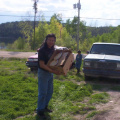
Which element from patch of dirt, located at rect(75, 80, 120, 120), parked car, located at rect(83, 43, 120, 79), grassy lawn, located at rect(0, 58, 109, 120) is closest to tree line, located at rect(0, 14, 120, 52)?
parked car, located at rect(83, 43, 120, 79)

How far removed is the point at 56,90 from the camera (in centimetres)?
632

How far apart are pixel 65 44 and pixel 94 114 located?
3871 cm

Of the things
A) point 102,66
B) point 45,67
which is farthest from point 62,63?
point 102,66

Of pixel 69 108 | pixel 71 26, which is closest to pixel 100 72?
pixel 69 108

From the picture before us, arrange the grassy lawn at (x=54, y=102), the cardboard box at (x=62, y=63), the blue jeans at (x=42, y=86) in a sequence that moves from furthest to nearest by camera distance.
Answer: the grassy lawn at (x=54, y=102)
the blue jeans at (x=42, y=86)
the cardboard box at (x=62, y=63)

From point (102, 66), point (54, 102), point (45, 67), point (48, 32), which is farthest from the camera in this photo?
point (48, 32)

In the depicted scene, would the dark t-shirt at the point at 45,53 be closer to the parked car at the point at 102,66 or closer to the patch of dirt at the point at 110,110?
the patch of dirt at the point at 110,110

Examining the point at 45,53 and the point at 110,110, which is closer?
the point at 45,53

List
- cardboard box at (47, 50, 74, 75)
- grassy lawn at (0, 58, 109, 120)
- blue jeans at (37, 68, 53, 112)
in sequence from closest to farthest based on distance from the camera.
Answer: cardboard box at (47, 50, 74, 75) < blue jeans at (37, 68, 53, 112) < grassy lawn at (0, 58, 109, 120)

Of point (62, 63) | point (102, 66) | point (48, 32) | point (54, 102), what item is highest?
point (48, 32)

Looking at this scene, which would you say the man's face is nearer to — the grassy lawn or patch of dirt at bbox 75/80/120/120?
the grassy lawn

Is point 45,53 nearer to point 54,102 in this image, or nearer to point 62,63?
point 62,63

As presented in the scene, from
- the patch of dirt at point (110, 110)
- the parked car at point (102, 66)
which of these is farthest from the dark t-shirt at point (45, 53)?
the parked car at point (102, 66)

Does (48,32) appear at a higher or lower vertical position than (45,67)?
higher
